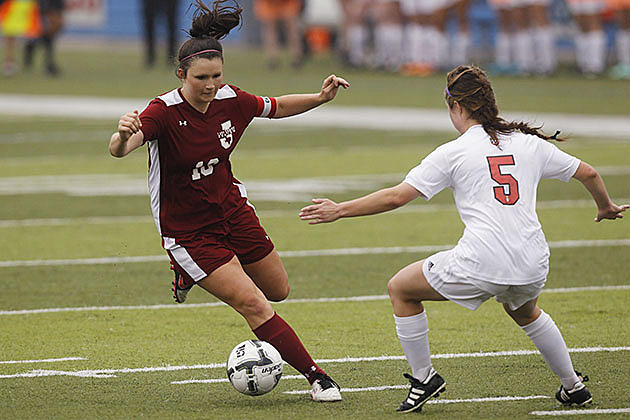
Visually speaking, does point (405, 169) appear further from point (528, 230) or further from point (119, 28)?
point (119, 28)

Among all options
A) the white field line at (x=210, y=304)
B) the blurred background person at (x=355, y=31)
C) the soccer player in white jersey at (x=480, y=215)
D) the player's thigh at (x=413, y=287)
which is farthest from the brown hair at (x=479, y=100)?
the blurred background person at (x=355, y=31)

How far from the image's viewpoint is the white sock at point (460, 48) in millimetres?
28656

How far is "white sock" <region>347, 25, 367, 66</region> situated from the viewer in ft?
102

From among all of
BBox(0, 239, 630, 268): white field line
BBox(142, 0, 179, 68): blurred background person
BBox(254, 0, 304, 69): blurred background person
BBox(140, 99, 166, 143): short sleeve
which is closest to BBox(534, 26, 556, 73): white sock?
BBox(254, 0, 304, 69): blurred background person

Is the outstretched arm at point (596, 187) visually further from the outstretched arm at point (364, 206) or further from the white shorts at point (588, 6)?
the white shorts at point (588, 6)

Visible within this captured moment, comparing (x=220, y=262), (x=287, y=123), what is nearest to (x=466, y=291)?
(x=220, y=262)

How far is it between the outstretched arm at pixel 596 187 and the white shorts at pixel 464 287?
1.76 ft

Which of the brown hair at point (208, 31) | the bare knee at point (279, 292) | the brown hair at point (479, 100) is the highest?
the brown hair at point (208, 31)

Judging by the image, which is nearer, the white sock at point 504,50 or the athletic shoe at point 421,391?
the athletic shoe at point 421,391

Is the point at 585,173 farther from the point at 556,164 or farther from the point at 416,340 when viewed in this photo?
the point at 416,340

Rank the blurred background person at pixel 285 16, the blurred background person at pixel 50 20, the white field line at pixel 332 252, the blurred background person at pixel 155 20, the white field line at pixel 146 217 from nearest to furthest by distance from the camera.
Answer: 1. the white field line at pixel 332 252
2. the white field line at pixel 146 217
3. the blurred background person at pixel 50 20
4. the blurred background person at pixel 155 20
5. the blurred background person at pixel 285 16

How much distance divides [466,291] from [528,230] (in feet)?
1.23

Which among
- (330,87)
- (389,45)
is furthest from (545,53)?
(330,87)

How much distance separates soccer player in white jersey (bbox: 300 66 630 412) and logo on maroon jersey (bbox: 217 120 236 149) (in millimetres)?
893
